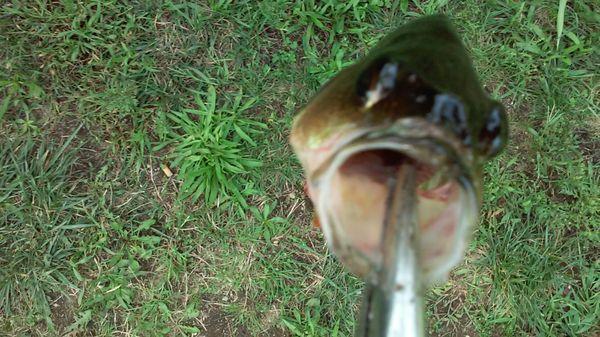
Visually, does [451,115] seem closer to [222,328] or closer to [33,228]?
[222,328]

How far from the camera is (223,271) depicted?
3609mm

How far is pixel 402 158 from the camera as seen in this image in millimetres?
1731

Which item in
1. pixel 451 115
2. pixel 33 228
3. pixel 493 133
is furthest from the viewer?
pixel 33 228

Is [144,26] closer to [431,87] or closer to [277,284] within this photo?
[277,284]

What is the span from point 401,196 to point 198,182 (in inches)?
87.4

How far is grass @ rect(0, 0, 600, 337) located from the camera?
3.52 meters

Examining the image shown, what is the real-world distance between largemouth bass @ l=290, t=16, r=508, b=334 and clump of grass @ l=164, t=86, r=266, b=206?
64.5 inches

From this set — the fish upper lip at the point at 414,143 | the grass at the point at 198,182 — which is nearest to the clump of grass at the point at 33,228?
the grass at the point at 198,182

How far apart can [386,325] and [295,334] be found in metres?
2.44

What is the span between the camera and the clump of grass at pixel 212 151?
356cm

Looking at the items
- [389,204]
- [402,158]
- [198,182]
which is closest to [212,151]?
[198,182]

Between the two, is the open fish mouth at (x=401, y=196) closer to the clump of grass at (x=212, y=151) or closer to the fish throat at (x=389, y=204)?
the fish throat at (x=389, y=204)

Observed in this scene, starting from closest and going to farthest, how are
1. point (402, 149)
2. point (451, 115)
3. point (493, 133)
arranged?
1. point (402, 149)
2. point (451, 115)
3. point (493, 133)

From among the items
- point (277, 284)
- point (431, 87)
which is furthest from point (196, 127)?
point (431, 87)
